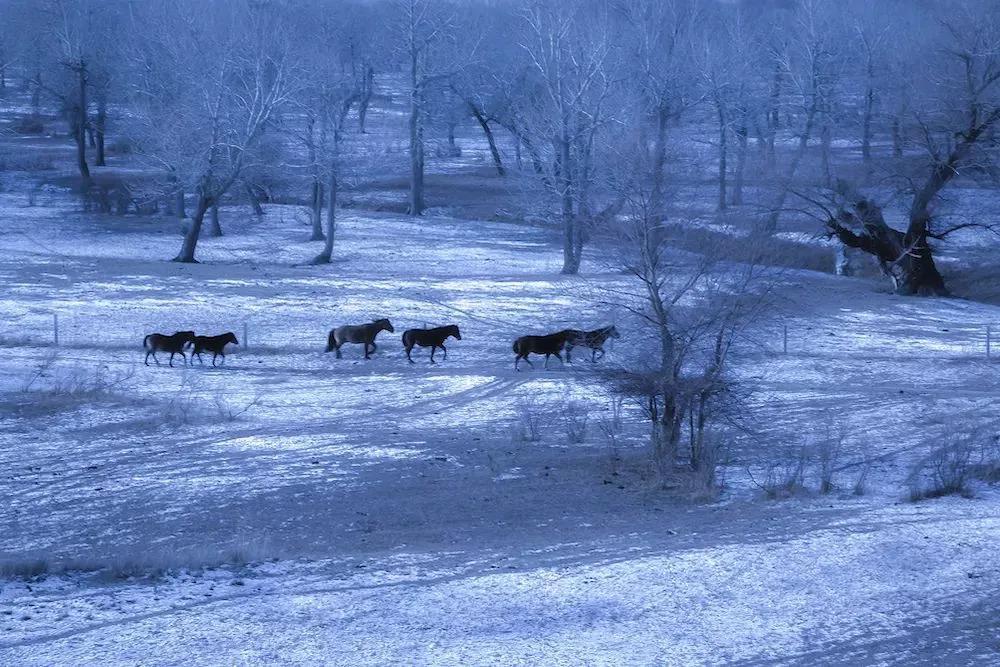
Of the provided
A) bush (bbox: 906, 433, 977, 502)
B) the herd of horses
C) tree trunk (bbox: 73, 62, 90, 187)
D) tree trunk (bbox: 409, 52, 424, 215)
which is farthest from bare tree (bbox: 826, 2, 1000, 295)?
tree trunk (bbox: 73, 62, 90, 187)

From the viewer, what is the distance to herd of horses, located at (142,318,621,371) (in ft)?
85.4

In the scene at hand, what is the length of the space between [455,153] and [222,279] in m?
42.4

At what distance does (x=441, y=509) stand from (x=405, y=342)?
468 inches

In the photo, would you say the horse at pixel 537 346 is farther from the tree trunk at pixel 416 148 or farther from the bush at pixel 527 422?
the tree trunk at pixel 416 148

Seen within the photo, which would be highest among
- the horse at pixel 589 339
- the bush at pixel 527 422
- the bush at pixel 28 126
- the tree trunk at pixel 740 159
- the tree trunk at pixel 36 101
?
the tree trunk at pixel 36 101

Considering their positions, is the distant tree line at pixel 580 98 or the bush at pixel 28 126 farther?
the bush at pixel 28 126

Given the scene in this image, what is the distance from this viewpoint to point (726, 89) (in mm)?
56688

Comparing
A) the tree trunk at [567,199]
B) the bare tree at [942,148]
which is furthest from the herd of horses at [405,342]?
the bare tree at [942,148]

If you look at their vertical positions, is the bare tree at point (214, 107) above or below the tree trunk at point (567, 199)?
above

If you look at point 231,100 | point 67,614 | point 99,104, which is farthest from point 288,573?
point 99,104

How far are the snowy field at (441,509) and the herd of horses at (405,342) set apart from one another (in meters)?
0.49

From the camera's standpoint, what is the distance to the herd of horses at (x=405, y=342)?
85.4 feet

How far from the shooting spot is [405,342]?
27141 mm

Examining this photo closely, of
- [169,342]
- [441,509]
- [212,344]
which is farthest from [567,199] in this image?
[441,509]
